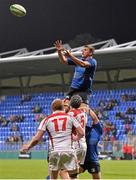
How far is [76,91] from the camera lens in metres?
11.7

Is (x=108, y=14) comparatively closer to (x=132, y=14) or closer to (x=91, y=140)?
(x=132, y=14)

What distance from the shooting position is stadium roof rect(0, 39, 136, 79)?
111 ft

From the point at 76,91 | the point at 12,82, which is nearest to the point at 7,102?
the point at 12,82

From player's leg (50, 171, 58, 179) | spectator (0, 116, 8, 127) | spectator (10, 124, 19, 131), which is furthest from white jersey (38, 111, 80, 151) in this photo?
spectator (0, 116, 8, 127)

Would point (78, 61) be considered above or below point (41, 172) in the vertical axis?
above

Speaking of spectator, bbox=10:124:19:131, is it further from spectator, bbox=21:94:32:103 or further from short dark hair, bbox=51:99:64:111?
short dark hair, bbox=51:99:64:111

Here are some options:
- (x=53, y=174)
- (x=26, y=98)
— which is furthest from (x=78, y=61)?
(x=26, y=98)

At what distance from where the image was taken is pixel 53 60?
36562 millimetres

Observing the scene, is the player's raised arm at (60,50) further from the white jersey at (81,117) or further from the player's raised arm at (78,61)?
the white jersey at (81,117)

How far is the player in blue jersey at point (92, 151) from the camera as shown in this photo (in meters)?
11.5

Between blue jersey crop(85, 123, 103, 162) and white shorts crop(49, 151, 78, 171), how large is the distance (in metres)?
2.40

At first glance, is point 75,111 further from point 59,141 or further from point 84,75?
point 59,141

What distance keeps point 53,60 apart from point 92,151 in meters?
25.2

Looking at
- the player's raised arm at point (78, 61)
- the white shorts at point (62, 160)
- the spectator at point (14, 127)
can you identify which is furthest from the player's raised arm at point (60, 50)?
the spectator at point (14, 127)
